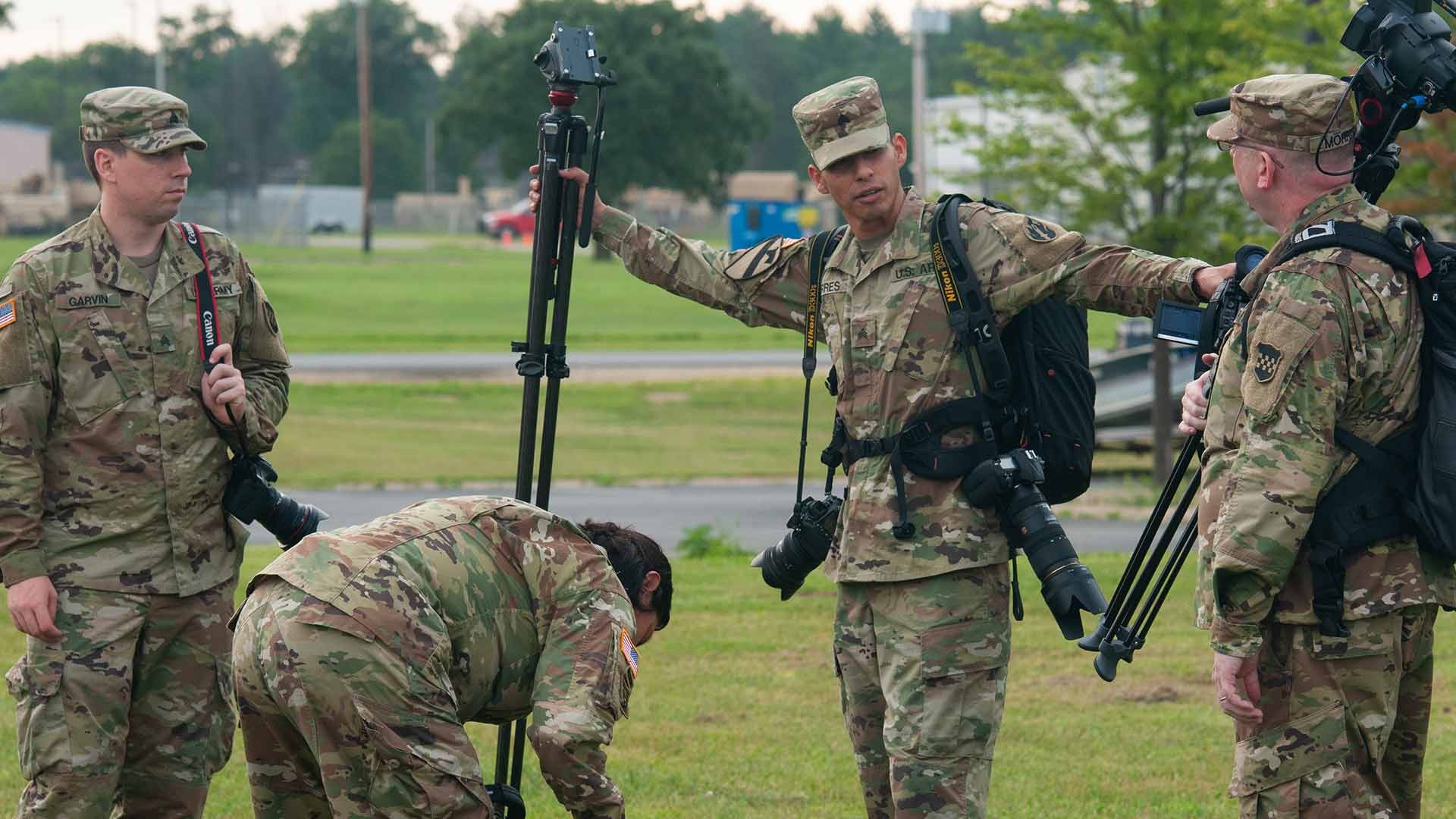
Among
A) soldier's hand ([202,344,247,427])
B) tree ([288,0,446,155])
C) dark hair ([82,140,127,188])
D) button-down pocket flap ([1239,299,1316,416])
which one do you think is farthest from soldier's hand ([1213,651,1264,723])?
tree ([288,0,446,155])

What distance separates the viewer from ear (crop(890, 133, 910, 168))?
16.6 feet

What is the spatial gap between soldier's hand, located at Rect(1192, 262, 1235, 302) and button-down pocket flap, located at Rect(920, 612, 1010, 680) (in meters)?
1.10

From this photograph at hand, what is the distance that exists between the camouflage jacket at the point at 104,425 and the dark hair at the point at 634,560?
149 centimetres

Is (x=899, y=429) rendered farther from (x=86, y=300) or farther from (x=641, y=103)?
(x=641, y=103)

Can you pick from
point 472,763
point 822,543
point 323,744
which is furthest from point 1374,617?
point 323,744

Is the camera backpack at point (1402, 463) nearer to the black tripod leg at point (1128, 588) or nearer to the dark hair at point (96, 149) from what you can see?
the black tripod leg at point (1128, 588)

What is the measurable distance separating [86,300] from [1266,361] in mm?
3405

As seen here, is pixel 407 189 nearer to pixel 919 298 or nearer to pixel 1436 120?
pixel 1436 120

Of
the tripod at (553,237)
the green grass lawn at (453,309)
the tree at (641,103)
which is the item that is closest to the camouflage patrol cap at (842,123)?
the tripod at (553,237)

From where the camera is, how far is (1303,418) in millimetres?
4074

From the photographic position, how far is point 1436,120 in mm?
14250

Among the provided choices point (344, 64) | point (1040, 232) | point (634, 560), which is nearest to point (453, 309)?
point (1040, 232)

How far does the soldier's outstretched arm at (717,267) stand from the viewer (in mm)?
5383

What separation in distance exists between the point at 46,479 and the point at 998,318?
9.48ft
